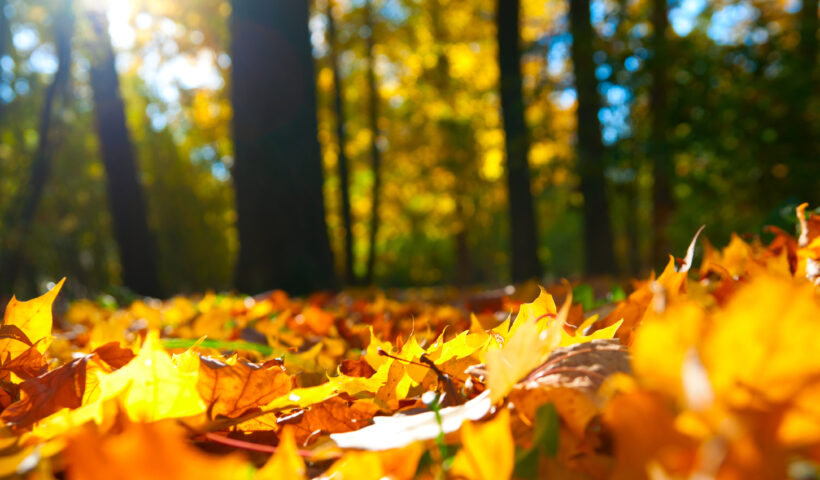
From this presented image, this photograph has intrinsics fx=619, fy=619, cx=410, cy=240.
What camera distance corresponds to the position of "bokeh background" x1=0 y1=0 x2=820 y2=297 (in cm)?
629

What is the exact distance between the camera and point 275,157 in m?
5.45

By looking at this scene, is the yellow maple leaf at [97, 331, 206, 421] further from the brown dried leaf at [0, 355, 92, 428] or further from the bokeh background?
the bokeh background

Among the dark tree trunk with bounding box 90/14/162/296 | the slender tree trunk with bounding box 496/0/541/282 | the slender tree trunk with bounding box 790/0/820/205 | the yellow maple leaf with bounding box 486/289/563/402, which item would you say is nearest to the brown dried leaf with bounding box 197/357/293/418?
the yellow maple leaf with bounding box 486/289/563/402

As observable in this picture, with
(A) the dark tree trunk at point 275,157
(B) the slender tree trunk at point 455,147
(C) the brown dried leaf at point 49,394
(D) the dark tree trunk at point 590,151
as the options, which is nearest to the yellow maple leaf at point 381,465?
(C) the brown dried leaf at point 49,394

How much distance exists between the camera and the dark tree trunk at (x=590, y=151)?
697 cm

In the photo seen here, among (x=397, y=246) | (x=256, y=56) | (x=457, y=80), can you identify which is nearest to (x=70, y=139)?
(x=457, y=80)

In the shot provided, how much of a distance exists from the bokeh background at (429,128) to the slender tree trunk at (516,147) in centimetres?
6

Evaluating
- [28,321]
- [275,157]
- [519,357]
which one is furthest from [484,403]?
[275,157]

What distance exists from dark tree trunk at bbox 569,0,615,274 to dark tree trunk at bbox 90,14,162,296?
5560 millimetres

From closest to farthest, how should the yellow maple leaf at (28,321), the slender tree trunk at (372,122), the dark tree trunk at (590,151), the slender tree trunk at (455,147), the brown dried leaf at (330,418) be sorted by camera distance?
the brown dried leaf at (330,418), the yellow maple leaf at (28,321), the dark tree trunk at (590,151), the slender tree trunk at (372,122), the slender tree trunk at (455,147)

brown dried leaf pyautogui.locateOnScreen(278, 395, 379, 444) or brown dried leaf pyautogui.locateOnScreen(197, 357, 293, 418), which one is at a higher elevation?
brown dried leaf pyautogui.locateOnScreen(197, 357, 293, 418)

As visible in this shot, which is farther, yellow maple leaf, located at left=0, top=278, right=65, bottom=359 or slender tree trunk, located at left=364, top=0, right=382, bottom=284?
slender tree trunk, located at left=364, top=0, right=382, bottom=284

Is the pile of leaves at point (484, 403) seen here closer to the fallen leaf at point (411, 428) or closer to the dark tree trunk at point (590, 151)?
the fallen leaf at point (411, 428)

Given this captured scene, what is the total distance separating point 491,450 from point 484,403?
6.0 inches
